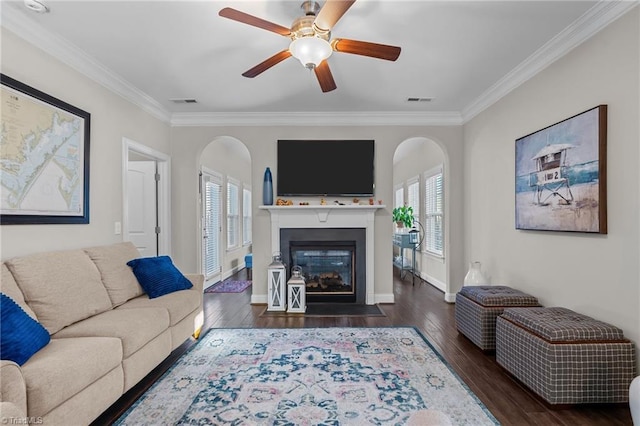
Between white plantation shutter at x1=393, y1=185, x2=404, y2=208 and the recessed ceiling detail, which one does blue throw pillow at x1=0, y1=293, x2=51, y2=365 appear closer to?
the recessed ceiling detail

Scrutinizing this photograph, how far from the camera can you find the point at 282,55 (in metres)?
2.43

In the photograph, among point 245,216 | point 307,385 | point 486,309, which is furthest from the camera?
point 245,216

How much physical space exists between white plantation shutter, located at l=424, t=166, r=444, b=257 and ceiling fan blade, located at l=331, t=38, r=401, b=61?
3.71 m

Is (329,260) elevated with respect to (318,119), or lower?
lower

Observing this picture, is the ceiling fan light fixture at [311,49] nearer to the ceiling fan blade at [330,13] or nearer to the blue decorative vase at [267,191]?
the ceiling fan blade at [330,13]

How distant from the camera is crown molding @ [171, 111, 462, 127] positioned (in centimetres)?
464

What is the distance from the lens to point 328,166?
4.67 meters

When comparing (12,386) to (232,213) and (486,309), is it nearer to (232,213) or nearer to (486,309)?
(486,309)

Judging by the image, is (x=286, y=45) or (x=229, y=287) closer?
(x=286, y=45)

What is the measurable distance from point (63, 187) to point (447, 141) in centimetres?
447

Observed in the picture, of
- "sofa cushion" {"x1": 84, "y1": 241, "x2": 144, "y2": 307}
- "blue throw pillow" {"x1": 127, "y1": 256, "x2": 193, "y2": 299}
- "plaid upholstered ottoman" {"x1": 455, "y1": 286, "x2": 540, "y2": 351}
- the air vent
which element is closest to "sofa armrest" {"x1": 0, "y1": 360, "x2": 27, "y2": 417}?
"sofa cushion" {"x1": 84, "y1": 241, "x2": 144, "y2": 307}

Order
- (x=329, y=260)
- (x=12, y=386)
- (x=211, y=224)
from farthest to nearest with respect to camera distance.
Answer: (x=211, y=224), (x=329, y=260), (x=12, y=386)

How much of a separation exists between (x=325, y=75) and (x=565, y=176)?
208 cm

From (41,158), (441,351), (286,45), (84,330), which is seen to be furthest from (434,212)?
(41,158)
